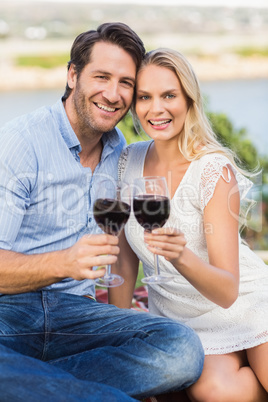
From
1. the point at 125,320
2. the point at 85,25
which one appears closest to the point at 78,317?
the point at 125,320

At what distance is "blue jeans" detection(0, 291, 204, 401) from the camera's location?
7.91 feet

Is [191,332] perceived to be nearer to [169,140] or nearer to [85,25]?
[169,140]

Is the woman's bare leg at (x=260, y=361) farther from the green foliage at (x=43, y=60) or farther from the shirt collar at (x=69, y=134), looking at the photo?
the green foliage at (x=43, y=60)

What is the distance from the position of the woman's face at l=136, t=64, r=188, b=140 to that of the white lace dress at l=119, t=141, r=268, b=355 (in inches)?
9.8

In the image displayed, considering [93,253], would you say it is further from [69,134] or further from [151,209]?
[69,134]

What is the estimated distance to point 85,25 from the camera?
10523mm

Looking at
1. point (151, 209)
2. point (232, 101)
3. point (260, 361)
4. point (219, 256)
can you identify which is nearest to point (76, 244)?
point (151, 209)

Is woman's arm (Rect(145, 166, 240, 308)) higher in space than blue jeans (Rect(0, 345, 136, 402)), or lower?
higher

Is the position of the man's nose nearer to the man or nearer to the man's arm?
the man

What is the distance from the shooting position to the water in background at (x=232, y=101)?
7.81m

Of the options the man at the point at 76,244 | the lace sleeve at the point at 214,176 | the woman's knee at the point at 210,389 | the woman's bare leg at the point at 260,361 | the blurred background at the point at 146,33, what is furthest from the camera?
the blurred background at the point at 146,33

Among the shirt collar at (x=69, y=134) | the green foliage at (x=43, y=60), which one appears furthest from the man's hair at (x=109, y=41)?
the green foliage at (x=43, y=60)

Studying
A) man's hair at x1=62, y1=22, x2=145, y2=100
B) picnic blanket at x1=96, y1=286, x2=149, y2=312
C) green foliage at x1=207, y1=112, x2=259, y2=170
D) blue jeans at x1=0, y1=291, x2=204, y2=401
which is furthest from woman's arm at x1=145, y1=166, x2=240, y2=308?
green foliage at x1=207, y1=112, x2=259, y2=170

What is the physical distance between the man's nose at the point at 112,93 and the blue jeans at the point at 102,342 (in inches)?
43.2
